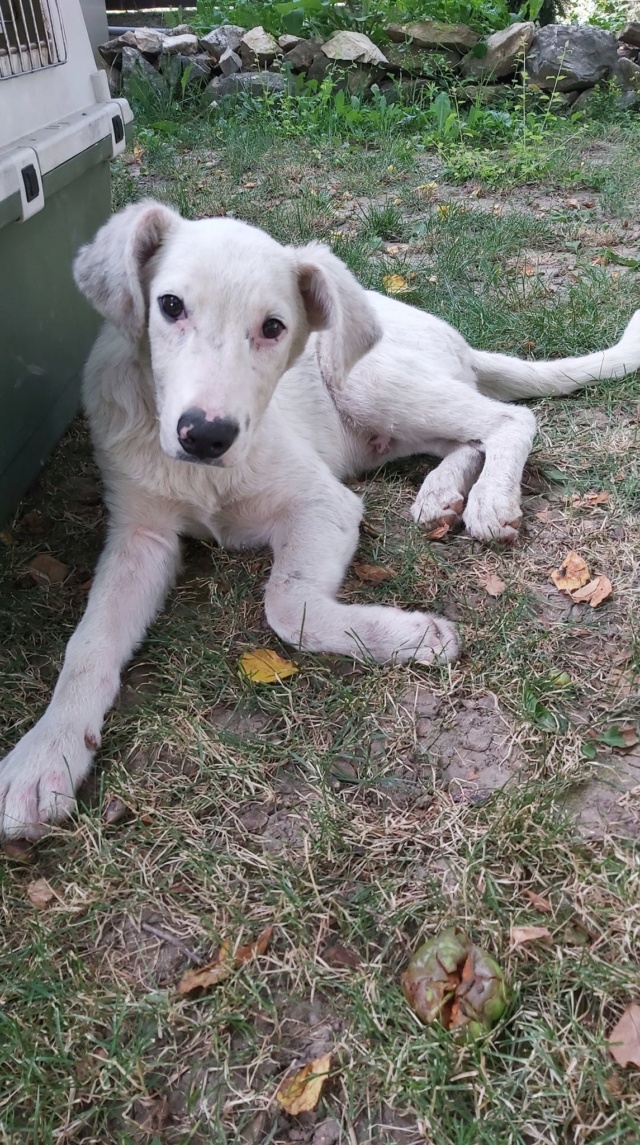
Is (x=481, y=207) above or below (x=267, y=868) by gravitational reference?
above

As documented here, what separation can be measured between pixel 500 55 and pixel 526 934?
8893 millimetres

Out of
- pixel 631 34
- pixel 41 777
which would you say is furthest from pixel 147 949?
pixel 631 34

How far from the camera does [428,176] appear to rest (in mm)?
6605

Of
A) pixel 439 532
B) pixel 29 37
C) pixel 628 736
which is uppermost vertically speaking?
pixel 29 37

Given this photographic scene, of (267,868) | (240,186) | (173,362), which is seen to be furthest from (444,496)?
(240,186)

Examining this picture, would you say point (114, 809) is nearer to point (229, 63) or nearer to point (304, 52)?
point (229, 63)

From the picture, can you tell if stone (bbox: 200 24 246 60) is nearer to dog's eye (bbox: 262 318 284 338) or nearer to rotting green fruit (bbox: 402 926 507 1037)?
dog's eye (bbox: 262 318 284 338)

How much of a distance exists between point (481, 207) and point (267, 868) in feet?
18.0

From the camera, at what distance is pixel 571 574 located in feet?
9.24

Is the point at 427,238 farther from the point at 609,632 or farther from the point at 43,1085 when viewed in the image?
the point at 43,1085

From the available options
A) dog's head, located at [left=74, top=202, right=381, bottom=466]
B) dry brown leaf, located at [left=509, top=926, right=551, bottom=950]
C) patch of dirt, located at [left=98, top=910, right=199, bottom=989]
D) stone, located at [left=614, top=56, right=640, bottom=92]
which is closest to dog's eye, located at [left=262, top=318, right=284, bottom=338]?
dog's head, located at [left=74, top=202, right=381, bottom=466]

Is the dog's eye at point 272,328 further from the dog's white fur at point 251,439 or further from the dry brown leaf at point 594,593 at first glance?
the dry brown leaf at point 594,593

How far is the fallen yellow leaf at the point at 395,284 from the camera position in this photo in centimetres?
468

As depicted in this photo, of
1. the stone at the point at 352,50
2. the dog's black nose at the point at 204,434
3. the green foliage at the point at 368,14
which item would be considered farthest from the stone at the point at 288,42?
the dog's black nose at the point at 204,434
